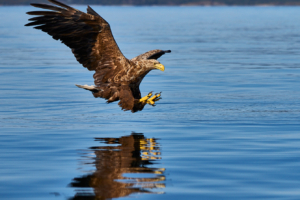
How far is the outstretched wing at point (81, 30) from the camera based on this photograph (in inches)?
355

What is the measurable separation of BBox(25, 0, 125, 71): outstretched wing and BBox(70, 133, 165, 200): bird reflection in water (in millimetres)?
1777

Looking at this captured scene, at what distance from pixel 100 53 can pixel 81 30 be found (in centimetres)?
60

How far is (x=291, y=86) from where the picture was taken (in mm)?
14047

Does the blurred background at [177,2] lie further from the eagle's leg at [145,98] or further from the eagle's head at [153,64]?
the eagle's leg at [145,98]

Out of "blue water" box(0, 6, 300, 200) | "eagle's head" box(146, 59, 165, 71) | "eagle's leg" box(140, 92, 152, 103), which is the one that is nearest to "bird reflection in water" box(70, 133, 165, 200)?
"blue water" box(0, 6, 300, 200)

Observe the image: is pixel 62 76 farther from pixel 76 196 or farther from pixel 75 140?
pixel 76 196

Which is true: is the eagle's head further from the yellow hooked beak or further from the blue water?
the blue water

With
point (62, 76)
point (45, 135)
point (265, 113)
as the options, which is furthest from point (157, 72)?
point (45, 135)

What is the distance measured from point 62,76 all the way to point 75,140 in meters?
8.35

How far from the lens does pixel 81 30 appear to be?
919 centimetres

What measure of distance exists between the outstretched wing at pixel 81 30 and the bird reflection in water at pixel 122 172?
1777mm

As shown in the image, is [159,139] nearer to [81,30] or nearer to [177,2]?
[81,30]

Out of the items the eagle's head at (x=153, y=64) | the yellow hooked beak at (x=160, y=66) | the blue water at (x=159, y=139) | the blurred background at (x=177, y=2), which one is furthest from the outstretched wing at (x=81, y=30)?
the blurred background at (x=177, y=2)

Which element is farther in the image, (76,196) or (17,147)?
(17,147)
